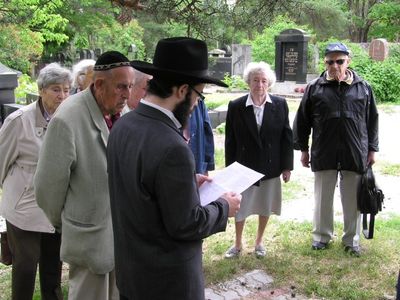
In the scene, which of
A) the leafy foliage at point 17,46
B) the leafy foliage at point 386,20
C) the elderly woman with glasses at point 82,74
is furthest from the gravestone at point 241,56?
the elderly woman with glasses at point 82,74

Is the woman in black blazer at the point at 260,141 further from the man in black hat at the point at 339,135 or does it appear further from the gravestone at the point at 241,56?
the gravestone at the point at 241,56

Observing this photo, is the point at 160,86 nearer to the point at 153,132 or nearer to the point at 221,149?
the point at 153,132

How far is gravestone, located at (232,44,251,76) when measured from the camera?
23172 millimetres

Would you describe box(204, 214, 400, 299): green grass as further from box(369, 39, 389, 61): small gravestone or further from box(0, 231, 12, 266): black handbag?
box(369, 39, 389, 61): small gravestone

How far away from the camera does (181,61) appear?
6.51 feet

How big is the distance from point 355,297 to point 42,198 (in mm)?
2574

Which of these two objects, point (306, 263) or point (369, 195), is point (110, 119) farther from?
point (369, 195)

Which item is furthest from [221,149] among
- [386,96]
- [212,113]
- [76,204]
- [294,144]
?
[386,96]

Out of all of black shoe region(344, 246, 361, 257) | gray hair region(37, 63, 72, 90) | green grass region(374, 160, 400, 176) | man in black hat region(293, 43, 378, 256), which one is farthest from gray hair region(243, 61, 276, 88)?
green grass region(374, 160, 400, 176)

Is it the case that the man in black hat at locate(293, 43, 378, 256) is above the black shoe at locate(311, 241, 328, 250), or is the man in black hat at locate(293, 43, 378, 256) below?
above

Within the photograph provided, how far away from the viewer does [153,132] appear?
1.91m

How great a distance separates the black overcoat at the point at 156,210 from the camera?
1.86 meters

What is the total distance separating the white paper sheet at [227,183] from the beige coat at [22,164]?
1.27 metres

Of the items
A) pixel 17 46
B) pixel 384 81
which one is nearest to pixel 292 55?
pixel 384 81
